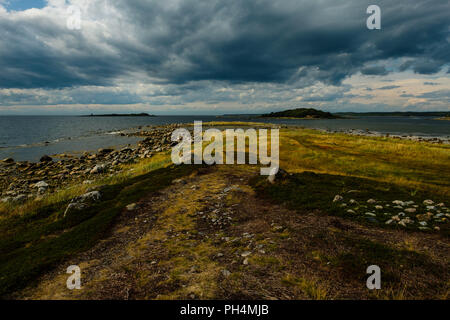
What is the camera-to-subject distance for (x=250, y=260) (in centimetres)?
732

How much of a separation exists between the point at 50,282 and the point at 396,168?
2978 centimetres

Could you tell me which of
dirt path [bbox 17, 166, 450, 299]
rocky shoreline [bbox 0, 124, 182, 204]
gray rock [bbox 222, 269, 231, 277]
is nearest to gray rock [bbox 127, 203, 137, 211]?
dirt path [bbox 17, 166, 450, 299]

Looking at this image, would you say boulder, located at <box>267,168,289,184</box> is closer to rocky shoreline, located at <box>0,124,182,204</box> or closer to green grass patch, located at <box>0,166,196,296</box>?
green grass patch, located at <box>0,166,196,296</box>

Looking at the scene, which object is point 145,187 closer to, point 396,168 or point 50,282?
point 50,282

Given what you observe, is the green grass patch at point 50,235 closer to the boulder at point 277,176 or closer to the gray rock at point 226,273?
the gray rock at point 226,273

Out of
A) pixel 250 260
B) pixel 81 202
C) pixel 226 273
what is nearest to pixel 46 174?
pixel 81 202

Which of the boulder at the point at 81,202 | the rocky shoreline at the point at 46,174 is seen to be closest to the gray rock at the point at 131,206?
the boulder at the point at 81,202

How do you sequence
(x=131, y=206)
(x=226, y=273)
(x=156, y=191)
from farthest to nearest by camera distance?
1. (x=156, y=191)
2. (x=131, y=206)
3. (x=226, y=273)

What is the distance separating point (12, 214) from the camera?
48.0 ft

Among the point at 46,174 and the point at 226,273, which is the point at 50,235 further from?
the point at 46,174

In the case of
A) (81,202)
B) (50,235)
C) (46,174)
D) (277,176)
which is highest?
(277,176)

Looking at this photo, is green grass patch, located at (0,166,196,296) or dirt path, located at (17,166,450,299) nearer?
dirt path, located at (17,166,450,299)

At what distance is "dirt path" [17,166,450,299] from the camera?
5809 mm
